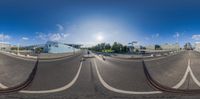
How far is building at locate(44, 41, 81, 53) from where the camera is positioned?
1.80m

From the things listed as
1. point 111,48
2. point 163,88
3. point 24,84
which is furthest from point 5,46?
point 163,88

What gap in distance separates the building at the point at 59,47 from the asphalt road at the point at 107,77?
33 cm

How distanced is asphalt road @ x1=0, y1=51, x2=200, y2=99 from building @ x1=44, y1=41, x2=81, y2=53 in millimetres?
333

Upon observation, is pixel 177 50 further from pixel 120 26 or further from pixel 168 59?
pixel 120 26

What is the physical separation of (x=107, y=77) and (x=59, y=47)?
1.04 m

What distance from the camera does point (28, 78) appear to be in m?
2.24

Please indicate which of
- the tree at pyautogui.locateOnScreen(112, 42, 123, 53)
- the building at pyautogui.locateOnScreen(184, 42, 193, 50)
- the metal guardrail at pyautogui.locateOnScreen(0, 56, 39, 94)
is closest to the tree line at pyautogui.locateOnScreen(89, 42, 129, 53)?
the tree at pyautogui.locateOnScreen(112, 42, 123, 53)

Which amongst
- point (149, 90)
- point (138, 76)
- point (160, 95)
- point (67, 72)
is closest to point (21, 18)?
point (67, 72)

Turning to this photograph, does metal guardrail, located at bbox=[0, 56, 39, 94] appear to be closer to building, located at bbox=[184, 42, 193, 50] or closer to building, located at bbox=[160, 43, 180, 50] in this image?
building, located at bbox=[160, 43, 180, 50]

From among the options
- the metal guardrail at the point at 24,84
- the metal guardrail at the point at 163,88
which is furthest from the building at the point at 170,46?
the metal guardrail at the point at 24,84

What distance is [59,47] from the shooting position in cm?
183

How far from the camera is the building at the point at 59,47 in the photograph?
180cm

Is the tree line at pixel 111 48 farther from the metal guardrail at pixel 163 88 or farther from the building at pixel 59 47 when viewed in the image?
the metal guardrail at pixel 163 88

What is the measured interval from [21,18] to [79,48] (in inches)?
38.9
